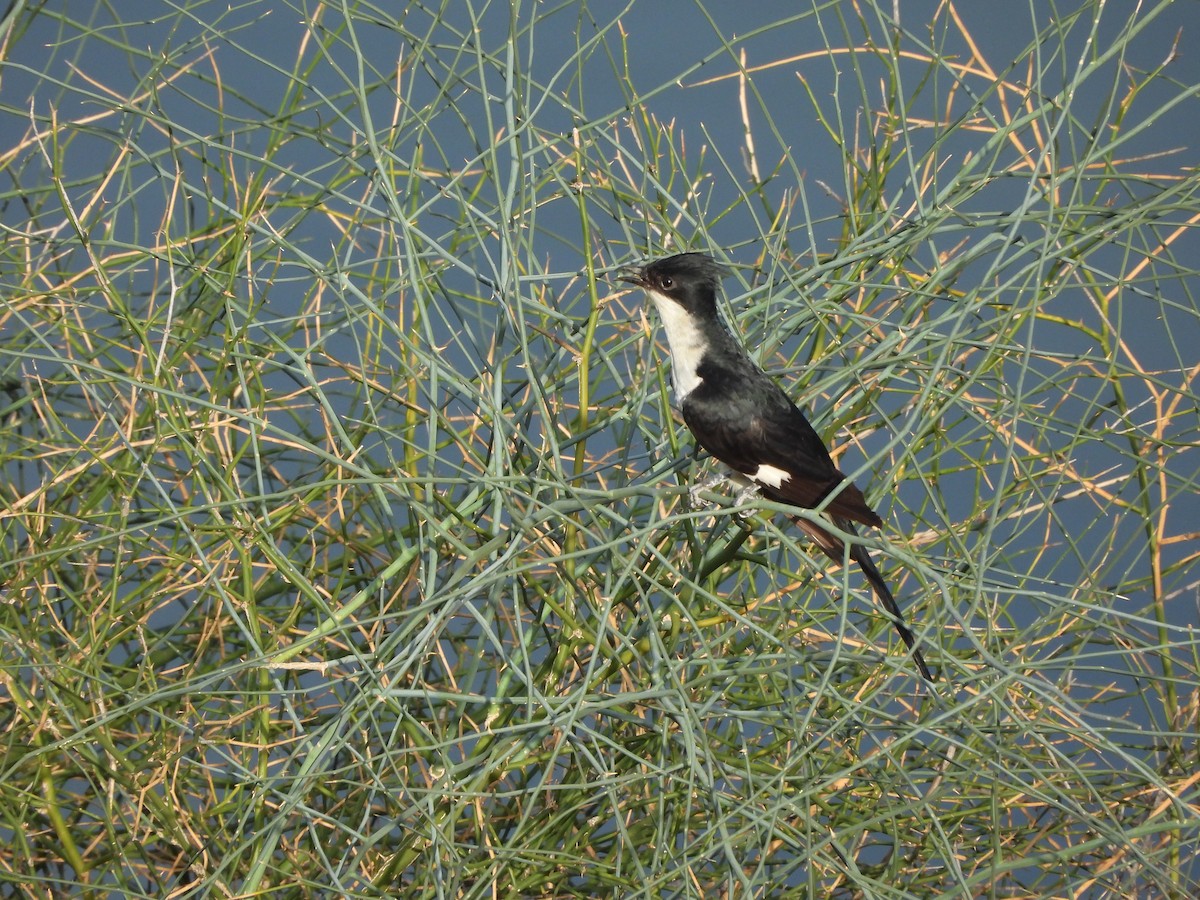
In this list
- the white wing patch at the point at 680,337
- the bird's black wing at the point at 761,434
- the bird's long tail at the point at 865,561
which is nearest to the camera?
the bird's long tail at the point at 865,561

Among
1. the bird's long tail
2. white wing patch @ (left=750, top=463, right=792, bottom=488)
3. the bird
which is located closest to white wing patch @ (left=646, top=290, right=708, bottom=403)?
the bird

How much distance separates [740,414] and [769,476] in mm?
86

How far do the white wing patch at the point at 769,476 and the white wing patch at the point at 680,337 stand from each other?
16 cm

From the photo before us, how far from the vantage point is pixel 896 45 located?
1876mm

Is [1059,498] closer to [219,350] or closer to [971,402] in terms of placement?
[971,402]

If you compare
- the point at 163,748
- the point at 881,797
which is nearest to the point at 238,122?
the point at 163,748

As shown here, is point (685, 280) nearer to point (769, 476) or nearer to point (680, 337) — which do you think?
point (680, 337)

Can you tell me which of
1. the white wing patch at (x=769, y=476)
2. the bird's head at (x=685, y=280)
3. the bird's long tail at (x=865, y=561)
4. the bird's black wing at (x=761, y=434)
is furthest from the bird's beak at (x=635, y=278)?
the bird's long tail at (x=865, y=561)

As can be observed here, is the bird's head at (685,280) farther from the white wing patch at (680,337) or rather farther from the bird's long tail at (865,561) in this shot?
the bird's long tail at (865,561)

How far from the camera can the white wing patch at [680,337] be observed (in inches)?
67.0

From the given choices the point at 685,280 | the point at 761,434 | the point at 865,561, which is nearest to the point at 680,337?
the point at 685,280

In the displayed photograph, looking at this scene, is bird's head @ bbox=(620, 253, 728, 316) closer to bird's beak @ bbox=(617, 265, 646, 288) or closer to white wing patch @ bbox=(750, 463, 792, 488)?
bird's beak @ bbox=(617, 265, 646, 288)

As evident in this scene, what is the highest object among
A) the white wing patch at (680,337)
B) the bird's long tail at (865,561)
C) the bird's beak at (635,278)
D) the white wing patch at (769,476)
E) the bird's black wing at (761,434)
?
the bird's beak at (635,278)

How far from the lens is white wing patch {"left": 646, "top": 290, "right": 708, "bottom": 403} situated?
1702 millimetres
